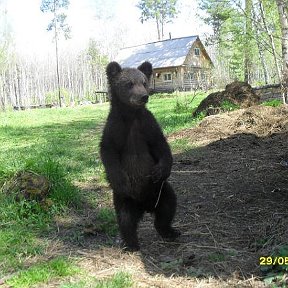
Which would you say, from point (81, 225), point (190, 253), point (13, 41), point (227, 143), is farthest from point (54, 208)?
point (13, 41)

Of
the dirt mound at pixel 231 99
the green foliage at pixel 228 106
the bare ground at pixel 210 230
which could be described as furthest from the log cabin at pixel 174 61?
the bare ground at pixel 210 230

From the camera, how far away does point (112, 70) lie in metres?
4.95

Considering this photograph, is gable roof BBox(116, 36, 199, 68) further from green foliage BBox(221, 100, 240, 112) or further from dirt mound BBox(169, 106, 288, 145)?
dirt mound BBox(169, 106, 288, 145)

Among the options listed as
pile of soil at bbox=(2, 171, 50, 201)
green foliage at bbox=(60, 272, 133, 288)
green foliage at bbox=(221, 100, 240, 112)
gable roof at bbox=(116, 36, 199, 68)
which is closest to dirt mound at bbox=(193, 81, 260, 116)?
green foliage at bbox=(221, 100, 240, 112)

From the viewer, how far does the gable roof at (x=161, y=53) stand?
166 ft

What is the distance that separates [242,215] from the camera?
502 cm

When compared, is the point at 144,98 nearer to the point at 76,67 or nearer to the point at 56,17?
the point at 56,17

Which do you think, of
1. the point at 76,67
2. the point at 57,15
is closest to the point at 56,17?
the point at 57,15

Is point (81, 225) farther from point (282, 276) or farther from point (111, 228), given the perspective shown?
point (282, 276)

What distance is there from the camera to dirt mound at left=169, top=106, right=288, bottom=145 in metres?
10.1

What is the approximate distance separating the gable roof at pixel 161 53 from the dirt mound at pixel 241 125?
128ft

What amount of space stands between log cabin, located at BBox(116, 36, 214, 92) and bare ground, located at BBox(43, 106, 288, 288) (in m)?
41.1

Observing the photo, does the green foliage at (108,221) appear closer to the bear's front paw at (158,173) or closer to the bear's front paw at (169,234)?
the bear's front paw at (169,234)
